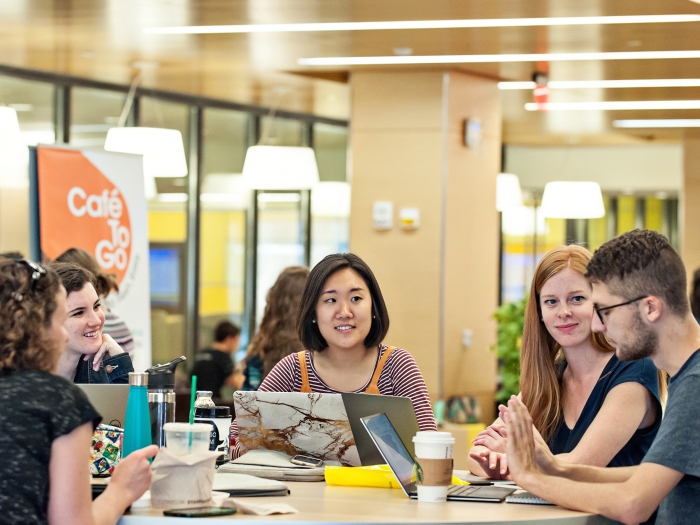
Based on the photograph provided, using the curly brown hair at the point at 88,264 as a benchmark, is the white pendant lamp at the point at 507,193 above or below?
above

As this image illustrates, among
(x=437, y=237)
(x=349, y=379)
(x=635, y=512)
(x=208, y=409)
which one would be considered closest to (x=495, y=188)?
(x=437, y=237)

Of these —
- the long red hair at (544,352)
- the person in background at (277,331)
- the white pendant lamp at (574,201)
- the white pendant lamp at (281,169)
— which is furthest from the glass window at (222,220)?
the long red hair at (544,352)

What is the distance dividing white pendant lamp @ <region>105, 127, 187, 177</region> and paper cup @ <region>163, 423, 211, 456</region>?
5346 mm

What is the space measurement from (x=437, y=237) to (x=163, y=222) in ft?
11.1

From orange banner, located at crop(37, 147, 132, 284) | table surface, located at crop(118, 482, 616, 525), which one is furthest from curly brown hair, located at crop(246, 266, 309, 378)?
table surface, located at crop(118, 482, 616, 525)

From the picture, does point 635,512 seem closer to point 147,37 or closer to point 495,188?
point 147,37

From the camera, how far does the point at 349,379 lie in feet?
12.7

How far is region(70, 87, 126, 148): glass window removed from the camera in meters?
9.70

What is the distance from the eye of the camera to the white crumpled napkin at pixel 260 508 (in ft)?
8.14

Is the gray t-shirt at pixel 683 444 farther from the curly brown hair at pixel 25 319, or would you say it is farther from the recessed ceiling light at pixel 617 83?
the recessed ceiling light at pixel 617 83

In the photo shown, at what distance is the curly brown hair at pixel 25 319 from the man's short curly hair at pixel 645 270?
55.2 inches

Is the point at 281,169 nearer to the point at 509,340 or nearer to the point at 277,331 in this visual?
the point at 509,340

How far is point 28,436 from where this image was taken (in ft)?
7.45

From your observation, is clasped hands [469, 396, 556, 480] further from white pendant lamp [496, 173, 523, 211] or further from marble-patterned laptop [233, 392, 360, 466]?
white pendant lamp [496, 173, 523, 211]
